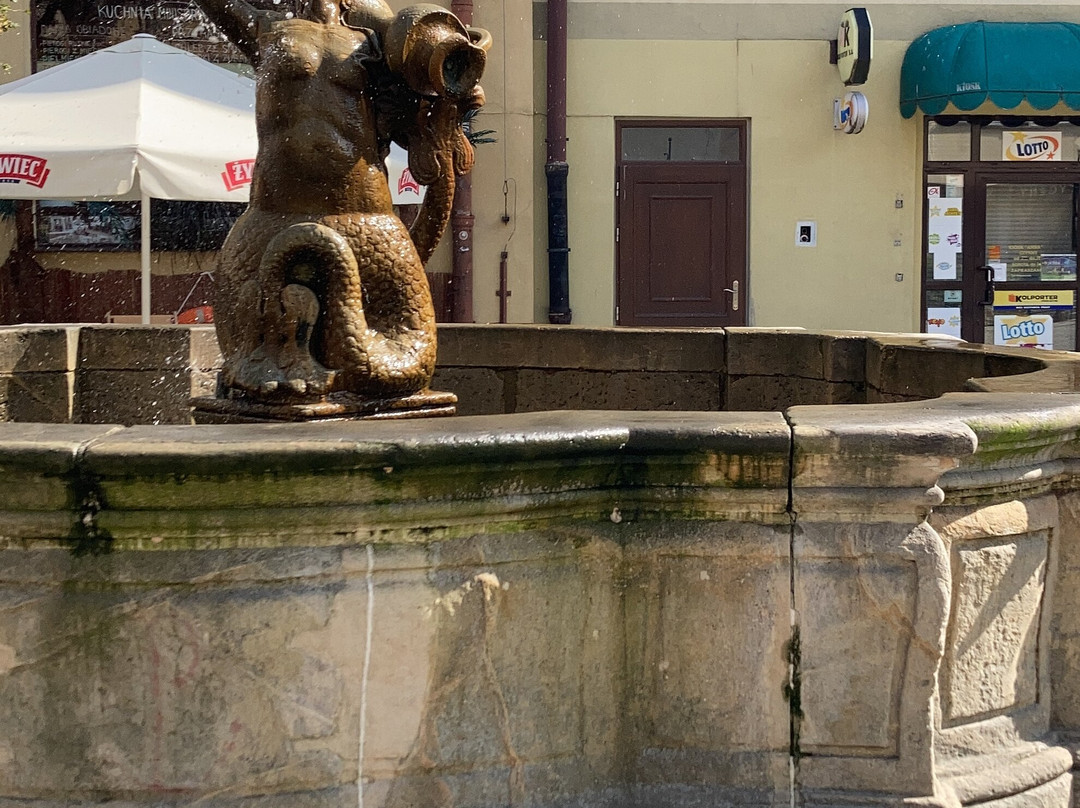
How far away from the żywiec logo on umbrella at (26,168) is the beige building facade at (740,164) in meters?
5.80

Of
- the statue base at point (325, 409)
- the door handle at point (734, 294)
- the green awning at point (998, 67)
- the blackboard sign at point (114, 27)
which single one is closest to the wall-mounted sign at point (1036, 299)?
the green awning at point (998, 67)

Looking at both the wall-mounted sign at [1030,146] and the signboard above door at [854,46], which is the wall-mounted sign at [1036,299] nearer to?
the wall-mounted sign at [1030,146]

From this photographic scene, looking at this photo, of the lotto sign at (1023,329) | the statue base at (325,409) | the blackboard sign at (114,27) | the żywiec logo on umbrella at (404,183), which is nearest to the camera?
the statue base at (325,409)

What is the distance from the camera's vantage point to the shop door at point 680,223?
535 inches

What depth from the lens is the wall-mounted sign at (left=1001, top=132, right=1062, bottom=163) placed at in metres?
13.6

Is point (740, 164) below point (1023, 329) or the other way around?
the other way around

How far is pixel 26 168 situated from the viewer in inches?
305

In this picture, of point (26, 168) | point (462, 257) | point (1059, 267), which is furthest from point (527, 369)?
point (1059, 267)

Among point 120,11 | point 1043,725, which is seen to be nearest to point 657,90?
point 120,11

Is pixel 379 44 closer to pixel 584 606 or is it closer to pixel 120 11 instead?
pixel 584 606

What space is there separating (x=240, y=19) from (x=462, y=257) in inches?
354

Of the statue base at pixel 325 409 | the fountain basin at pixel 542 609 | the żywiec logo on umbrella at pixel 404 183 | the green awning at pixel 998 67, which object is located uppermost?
the green awning at pixel 998 67

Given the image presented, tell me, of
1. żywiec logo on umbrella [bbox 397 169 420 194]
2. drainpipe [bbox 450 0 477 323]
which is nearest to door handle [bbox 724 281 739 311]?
drainpipe [bbox 450 0 477 323]

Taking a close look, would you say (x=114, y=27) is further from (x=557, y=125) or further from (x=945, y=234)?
(x=945, y=234)
